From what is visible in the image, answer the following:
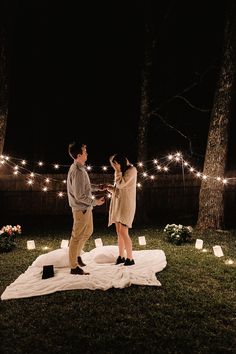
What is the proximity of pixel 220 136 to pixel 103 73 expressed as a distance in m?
5.16

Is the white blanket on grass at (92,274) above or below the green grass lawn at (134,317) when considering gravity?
above

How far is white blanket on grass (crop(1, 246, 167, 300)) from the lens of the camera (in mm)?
4695

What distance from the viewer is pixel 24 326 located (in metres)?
3.73

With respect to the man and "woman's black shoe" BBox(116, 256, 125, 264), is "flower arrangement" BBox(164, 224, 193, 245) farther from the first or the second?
the man

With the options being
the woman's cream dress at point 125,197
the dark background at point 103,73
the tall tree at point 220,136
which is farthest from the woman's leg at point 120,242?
the dark background at point 103,73

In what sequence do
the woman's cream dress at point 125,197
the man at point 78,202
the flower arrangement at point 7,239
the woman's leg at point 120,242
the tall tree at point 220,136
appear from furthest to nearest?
the tall tree at point 220,136, the flower arrangement at point 7,239, the woman's leg at point 120,242, the woman's cream dress at point 125,197, the man at point 78,202

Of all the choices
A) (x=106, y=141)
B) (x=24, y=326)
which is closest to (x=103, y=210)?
(x=106, y=141)

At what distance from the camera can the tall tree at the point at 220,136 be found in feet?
27.7

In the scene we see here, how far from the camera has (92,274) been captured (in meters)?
5.23

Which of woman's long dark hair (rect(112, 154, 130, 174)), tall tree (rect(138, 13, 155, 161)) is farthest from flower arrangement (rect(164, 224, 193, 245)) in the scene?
tall tree (rect(138, 13, 155, 161))

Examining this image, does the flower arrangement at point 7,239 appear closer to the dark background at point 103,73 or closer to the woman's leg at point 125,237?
the woman's leg at point 125,237

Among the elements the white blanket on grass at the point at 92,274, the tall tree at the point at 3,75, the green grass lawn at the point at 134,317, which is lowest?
the green grass lawn at the point at 134,317

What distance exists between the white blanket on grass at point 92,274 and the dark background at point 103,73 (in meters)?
5.47

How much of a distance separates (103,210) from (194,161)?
4.37m
